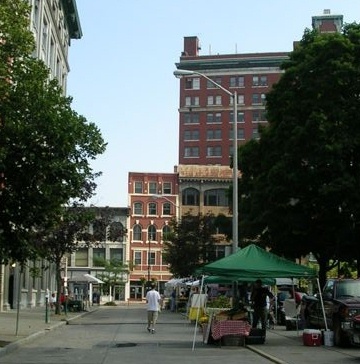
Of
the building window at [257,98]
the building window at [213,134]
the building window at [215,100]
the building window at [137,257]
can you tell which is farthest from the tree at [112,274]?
the building window at [257,98]

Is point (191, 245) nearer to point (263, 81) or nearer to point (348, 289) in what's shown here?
point (348, 289)

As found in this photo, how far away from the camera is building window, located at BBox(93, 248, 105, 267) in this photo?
9900cm

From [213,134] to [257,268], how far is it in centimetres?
10419

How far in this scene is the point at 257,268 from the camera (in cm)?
2005

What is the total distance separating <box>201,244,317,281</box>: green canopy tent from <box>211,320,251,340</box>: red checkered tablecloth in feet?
4.34

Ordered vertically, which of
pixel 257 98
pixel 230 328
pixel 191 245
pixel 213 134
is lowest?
pixel 230 328

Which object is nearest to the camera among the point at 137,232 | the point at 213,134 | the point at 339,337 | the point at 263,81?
the point at 339,337

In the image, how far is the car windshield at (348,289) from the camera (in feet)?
68.6

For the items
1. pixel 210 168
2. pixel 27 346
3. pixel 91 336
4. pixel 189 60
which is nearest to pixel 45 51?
pixel 91 336

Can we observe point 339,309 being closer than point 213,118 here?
Yes

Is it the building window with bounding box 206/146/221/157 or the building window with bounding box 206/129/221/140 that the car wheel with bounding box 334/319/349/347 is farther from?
the building window with bounding box 206/129/221/140

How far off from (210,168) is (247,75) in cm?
2691

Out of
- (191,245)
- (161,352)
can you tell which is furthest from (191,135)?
(161,352)

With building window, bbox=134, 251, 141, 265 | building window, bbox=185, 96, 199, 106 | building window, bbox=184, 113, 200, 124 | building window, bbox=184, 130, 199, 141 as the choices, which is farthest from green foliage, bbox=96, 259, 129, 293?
building window, bbox=185, 96, 199, 106
